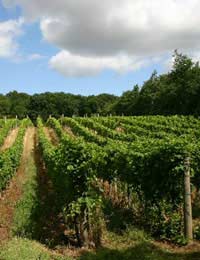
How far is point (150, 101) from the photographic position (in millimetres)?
85562

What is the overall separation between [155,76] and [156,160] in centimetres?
8603

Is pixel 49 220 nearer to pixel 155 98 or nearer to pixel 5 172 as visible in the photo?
pixel 5 172

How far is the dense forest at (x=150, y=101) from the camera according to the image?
229ft

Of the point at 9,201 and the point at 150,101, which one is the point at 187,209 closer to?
the point at 9,201

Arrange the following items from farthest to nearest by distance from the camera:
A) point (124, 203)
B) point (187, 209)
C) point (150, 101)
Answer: point (150, 101) < point (124, 203) < point (187, 209)

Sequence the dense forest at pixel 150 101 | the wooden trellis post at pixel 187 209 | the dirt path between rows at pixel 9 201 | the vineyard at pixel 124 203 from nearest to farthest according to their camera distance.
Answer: the wooden trellis post at pixel 187 209, the vineyard at pixel 124 203, the dirt path between rows at pixel 9 201, the dense forest at pixel 150 101

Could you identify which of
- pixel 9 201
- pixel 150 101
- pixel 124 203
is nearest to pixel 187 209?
pixel 124 203

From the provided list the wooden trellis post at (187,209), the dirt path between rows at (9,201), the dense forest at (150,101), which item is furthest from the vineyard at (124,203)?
the dense forest at (150,101)

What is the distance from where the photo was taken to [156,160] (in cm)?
1219

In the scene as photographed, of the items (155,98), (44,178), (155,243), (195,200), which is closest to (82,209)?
(155,243)

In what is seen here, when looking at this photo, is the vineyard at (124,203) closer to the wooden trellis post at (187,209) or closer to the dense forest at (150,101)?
the wooden trellis post at (187,209)

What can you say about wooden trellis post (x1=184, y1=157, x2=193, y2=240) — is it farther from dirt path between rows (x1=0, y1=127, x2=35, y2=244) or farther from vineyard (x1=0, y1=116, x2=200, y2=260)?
dirt path between rows (x1=0, y1=127, x2=35, y2=244)

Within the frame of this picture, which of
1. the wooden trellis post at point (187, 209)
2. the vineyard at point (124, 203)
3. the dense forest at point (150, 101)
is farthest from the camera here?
the dense forest at point (150, 101)

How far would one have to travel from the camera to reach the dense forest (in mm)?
69688
